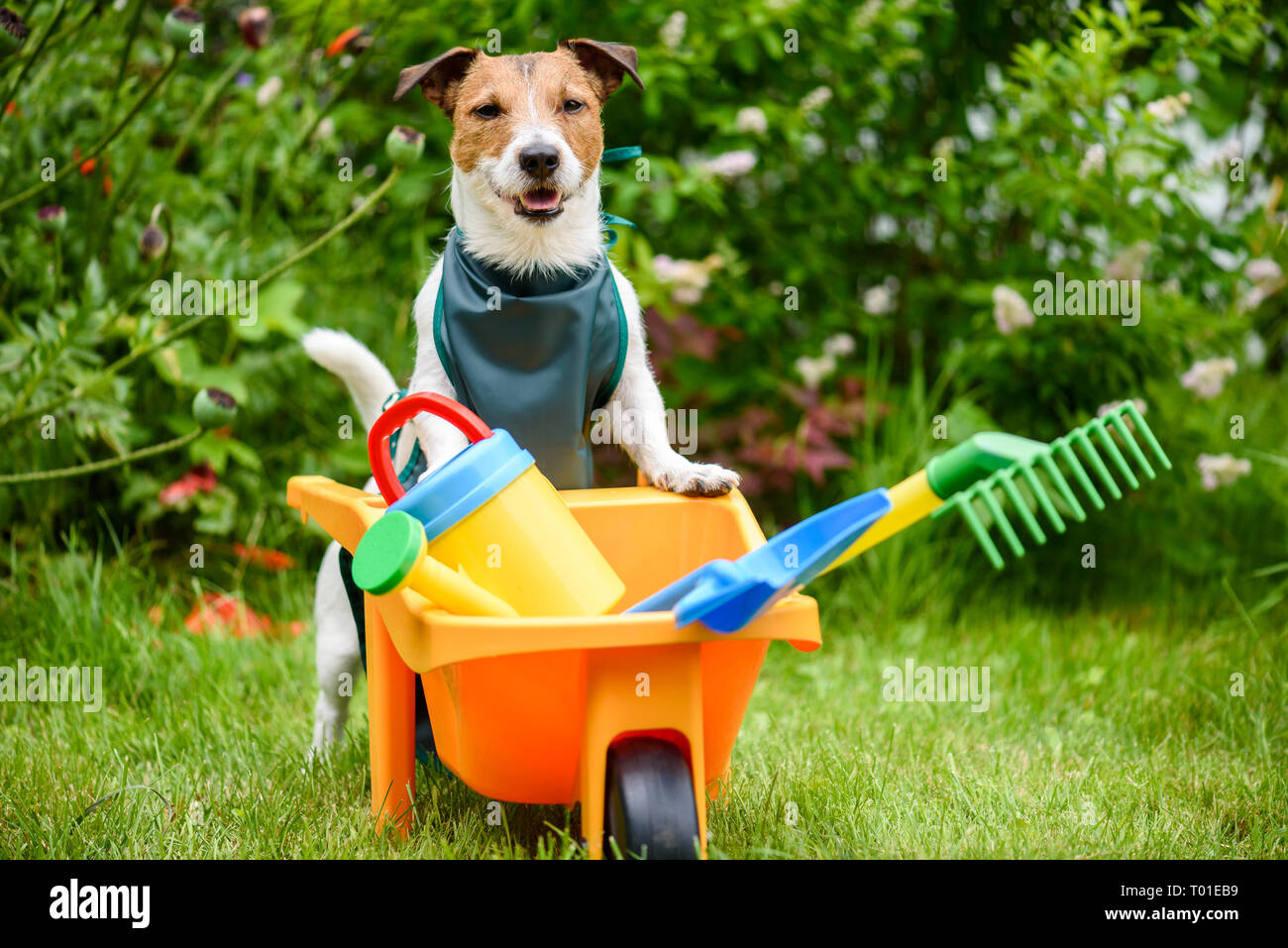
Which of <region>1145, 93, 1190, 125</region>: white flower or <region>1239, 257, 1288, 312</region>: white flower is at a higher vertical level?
<region>1145, 93, 1190, 125</region>: white flower

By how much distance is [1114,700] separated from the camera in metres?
2.61

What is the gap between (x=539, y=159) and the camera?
206cm

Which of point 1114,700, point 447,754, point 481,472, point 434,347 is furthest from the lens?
point 1114,700

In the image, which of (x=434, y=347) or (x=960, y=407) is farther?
(x=960, y=407)

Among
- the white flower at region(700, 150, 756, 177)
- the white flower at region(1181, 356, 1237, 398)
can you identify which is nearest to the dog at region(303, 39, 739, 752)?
the white flower at region(700, 150, 756, 177)

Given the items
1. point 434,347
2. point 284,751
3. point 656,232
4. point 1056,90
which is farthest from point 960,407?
point 284,751

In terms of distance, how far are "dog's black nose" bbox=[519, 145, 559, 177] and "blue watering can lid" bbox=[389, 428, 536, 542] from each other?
2.21 ft

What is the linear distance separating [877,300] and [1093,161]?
30.6 inches

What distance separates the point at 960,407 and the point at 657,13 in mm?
1432

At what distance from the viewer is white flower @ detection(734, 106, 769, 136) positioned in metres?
3.32

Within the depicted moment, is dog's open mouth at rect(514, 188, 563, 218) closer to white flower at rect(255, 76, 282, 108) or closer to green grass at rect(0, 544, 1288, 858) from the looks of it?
green grass at rect(0, 544, 1288, 858)

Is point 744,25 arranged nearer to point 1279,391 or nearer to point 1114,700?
point 1114,700

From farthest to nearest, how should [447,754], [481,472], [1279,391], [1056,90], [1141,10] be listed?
[1279,391] < [1141,10] < [1056,90] < [447,754] < [481,472]

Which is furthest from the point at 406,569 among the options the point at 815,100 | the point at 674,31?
the point at 815,100
